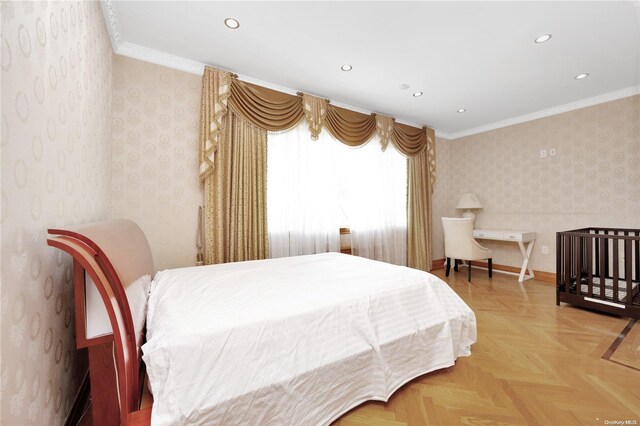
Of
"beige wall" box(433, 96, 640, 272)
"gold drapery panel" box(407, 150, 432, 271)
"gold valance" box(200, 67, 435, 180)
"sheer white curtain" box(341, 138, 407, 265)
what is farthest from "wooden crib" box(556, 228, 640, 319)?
"gold valance" box(200, 67, 435, 180)

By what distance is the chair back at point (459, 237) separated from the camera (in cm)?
378

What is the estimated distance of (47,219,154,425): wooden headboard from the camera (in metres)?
0.86

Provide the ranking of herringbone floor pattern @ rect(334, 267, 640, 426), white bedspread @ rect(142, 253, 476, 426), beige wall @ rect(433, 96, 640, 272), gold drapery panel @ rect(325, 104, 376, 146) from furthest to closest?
1. gold drapery panel @ rect(325, 104, 376, 146)
2. beige wall @ rect(433, 96, 640, 272)
3. herringbone floor pattern @ rect(334, 267, 640, 426)
4. white bedspread @ rect(142, 253, 476, 426)

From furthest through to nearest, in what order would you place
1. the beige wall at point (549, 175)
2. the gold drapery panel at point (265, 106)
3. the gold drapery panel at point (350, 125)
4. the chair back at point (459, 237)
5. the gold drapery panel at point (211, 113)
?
the chair back at point (459, 237), the gold drapery panel at point (350, 125), the beige wall at point (549, 175), the gold drapery panel at point (265, 106), the gold drapery panel at point (211, 113)

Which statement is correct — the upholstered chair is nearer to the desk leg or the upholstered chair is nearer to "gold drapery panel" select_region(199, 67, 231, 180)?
the desk leg

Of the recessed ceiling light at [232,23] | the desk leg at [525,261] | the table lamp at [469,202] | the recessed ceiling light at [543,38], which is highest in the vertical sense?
the recessed ceiling light at [232,23]

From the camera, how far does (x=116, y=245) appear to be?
1.16m

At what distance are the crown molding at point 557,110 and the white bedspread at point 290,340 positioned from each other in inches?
152

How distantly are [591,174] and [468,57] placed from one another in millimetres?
2718

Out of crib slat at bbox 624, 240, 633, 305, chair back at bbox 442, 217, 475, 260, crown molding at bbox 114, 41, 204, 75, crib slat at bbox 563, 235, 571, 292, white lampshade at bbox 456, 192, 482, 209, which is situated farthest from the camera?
white lampshade at bbox 456, 192, 482, 209

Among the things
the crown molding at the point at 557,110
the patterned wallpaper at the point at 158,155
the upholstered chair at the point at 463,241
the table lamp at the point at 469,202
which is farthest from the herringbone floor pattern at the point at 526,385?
the crown molding at the point at 557,110

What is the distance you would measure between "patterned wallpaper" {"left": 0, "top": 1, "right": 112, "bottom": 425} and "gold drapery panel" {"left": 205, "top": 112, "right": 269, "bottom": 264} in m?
1.14

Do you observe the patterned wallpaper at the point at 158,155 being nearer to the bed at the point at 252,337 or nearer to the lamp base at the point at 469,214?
the bed at the point at 252,337

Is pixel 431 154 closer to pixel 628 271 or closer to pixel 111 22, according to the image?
pixel 628 271
